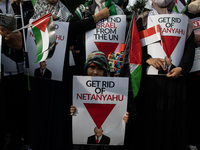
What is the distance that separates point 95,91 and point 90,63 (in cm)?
37

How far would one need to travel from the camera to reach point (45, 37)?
1.81 meters

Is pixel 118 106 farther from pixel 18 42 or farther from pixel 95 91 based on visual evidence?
pixel 18 42

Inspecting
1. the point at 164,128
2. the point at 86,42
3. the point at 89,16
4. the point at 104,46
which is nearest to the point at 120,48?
the point at 104,46

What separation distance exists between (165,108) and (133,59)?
0.72 metres

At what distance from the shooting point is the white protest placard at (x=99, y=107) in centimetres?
199

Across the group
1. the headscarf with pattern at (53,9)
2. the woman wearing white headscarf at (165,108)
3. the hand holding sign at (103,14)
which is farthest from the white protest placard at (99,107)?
the headscarf with pattern at (53,9)

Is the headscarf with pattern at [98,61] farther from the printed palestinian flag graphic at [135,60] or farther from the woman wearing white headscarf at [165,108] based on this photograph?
the woman wearing white headscarf at [165,108]

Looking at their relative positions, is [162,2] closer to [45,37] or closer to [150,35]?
[150,35]

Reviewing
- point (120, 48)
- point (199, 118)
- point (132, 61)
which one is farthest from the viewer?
point (199, 118)

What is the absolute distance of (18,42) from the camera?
6.81 ft

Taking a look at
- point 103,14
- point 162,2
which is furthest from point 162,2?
point 103,14

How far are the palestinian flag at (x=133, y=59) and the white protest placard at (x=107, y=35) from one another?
6.1 inches

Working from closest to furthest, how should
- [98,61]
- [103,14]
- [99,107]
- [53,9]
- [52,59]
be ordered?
[99,107], [98,61], [52,59], [103,14], [53,9]

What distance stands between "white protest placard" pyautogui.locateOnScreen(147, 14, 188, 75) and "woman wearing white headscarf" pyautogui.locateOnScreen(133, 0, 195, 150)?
0.08 m
